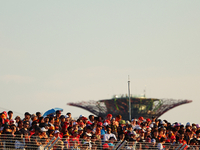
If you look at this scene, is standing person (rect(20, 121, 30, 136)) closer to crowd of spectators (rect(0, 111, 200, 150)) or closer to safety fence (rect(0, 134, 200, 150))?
crowd of spectators (rect(0, 111, 200, 150))

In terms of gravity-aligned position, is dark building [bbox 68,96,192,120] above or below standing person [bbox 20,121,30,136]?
above

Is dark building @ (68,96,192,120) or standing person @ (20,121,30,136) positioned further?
dark building @ (68,96,192,120)

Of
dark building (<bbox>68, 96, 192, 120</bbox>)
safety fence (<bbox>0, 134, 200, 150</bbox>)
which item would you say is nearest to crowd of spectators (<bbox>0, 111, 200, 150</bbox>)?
safety fence (<bbox>0, 134, 200, 150</bbox>)

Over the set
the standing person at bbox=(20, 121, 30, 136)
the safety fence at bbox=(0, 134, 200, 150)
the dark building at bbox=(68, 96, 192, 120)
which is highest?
the dark building at bbox=(68, 96, 192, 120)

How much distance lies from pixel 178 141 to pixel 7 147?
24.5 ft

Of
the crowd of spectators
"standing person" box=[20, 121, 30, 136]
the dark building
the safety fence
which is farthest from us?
the dark building

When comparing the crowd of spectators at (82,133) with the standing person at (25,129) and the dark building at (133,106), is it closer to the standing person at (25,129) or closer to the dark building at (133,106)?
the standing person at (25,129)

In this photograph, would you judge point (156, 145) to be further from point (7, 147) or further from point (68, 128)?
point (7, 147)

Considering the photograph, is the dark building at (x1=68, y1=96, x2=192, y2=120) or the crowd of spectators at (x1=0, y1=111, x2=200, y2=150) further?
the dark building at (x1=68, y1=96, x2=192, y2=120)

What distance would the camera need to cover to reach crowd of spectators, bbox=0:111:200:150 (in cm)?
1062

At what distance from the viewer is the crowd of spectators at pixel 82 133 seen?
1062 cm

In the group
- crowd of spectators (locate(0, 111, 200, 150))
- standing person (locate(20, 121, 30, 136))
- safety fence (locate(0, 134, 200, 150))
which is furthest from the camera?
standing person (locate(20, 121, 30, 136))

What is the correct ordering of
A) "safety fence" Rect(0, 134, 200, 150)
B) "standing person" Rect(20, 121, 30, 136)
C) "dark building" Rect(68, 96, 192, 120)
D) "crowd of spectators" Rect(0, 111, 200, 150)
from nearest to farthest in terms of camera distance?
"safety fence" Rect(0, 134, 200, 150), "crowd of spectators" Rect(0, 111, 200, 150), "standing person" Rect(20, 121, 30, 136), "dark building" Rect(68, 96, 192, 120)

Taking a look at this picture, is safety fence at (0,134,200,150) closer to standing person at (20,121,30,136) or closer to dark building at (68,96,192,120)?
standing person at (20,121,30,136)
